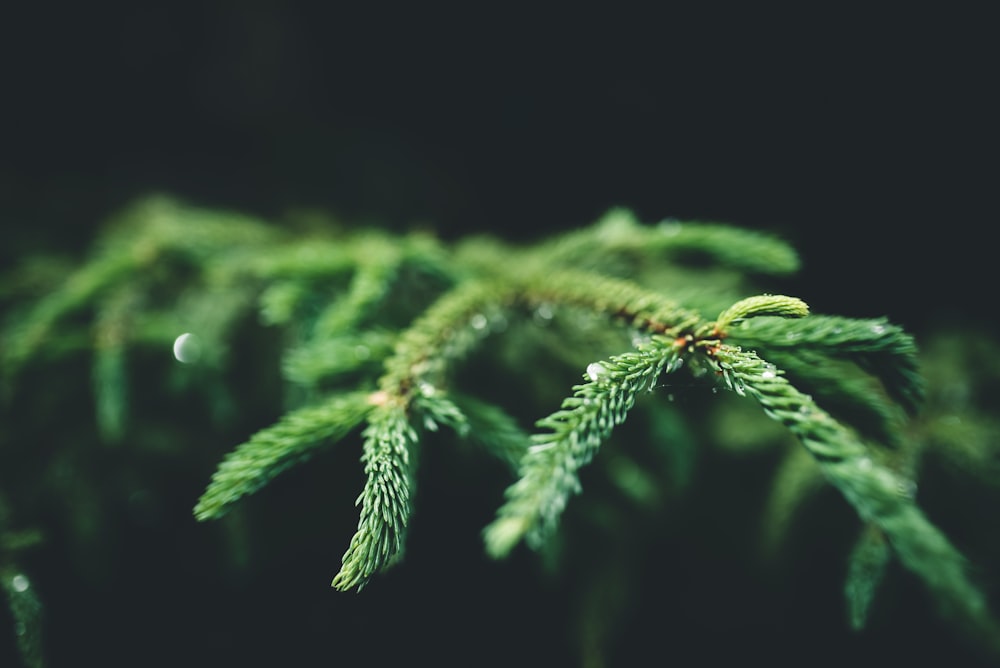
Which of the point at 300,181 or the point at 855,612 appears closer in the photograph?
the point at 855,612

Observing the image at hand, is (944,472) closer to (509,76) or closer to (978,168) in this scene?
(978,168)

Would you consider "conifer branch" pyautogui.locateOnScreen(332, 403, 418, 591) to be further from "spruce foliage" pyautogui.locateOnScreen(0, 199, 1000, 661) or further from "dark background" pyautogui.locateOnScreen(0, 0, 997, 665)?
"dark background" pyautogui.locateOnScreen(0, 0, 997, 665)

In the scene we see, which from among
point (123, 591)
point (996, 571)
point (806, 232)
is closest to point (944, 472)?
point (996, 571)

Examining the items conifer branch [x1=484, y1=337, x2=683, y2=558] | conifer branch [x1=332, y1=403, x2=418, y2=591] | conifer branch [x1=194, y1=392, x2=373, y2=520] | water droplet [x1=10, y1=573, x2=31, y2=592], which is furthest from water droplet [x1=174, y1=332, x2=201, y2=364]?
conifer branch [x1=484, y1=337, x2=683, y2=558]

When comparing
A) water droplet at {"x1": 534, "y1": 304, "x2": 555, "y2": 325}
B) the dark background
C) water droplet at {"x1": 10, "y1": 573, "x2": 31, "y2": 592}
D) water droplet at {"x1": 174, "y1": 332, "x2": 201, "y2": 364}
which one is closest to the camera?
water droplet at {"x1": 10, "y1": 573, "x2": 31, "y2": 592}

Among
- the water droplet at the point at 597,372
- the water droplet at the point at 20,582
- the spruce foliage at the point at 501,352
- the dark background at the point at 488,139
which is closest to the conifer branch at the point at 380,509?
the spruce foliage at the point at 501,352

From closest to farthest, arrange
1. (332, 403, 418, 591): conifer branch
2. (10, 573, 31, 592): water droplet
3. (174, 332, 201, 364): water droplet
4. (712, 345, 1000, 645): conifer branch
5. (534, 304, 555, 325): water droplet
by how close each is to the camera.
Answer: (712, 345, 1000, 645): conifer branch → (332, 403, 418, 591): conifer branch → (10, 573, 31, 592): water droplet → (534, 304, 555, 325): water droplet → (174, 332, 201, 364): water droplet

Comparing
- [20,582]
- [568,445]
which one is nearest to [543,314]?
[568,445]
